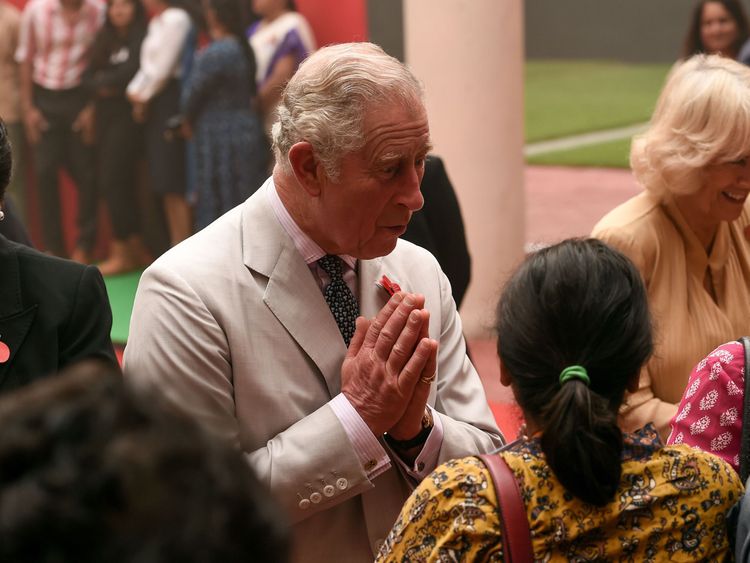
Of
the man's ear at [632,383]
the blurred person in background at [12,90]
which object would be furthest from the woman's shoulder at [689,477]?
the blurred person in background at [12,90]

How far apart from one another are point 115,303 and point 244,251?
23.9ft

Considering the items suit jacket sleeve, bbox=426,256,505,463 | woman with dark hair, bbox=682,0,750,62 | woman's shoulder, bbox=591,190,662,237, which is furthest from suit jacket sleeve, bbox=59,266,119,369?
woman with dark hair, bbox=682,0,750,62

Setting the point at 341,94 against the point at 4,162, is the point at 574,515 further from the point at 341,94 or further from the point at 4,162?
the point at 4,162

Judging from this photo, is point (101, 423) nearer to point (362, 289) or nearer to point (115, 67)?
point (362, 289)

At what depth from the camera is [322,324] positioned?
9.07ft

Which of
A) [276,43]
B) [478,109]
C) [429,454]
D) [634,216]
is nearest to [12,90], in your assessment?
[276,43]

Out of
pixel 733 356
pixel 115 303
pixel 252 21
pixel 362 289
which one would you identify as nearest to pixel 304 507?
pixel 362 289

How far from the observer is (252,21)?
869 centimetres

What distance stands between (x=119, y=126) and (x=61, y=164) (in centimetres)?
68

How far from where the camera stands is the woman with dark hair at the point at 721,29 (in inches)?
356

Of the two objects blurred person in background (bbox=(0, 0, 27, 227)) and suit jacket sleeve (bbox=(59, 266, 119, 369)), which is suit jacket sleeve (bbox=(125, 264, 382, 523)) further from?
blurred person in background (bbox=(0, 0, 27, 227))

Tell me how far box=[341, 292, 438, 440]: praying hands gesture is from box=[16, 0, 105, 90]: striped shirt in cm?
768

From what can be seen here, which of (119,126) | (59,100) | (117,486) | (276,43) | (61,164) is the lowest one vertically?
(61,164)

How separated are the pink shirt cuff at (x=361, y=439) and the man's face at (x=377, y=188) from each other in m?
0.37
